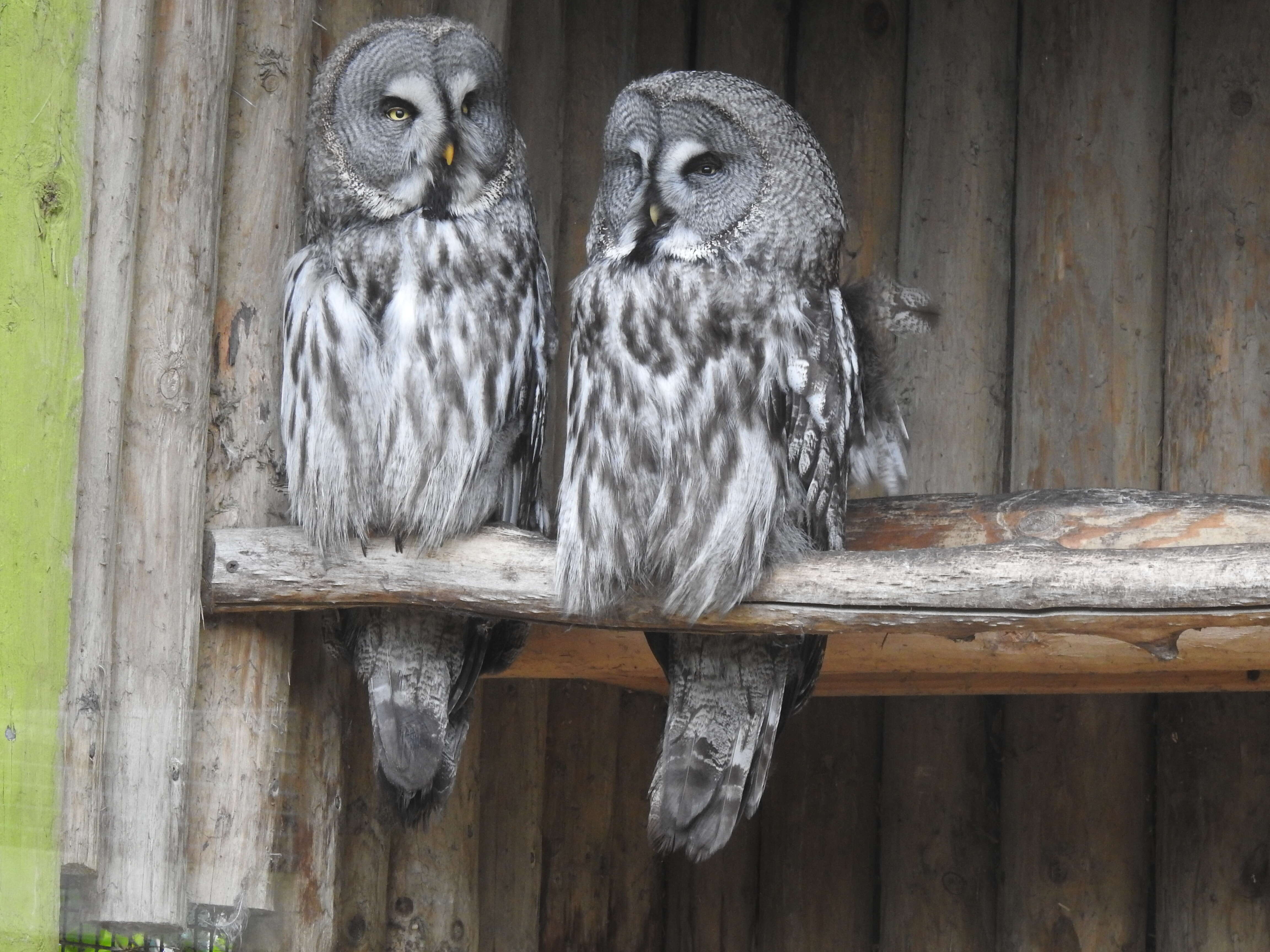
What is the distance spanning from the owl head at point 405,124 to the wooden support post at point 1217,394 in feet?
5.28

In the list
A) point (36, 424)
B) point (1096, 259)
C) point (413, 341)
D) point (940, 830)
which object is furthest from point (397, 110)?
point (940, 830)

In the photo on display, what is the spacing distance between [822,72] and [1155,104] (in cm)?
78

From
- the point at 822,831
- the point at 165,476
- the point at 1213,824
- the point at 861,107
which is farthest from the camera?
the point at 861,107

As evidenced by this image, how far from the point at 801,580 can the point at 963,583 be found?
0.86 feet

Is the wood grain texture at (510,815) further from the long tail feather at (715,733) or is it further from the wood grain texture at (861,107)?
the wood grain texture at (861,107)

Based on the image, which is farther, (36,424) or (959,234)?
(959,234)

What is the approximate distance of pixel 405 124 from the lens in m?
2.68

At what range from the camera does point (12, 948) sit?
7.32 feet

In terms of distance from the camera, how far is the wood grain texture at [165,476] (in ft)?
A: 8.05

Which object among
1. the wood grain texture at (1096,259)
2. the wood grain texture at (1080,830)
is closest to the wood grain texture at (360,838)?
the wood grain texture at (1080,830)

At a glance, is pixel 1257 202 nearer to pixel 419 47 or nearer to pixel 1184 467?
pixel 1184 467

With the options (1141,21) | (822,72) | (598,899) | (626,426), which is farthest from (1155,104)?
(598,899)

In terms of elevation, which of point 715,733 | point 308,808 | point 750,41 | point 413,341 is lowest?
point 308,808

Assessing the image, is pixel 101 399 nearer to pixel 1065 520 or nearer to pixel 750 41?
pixel 1065 520
